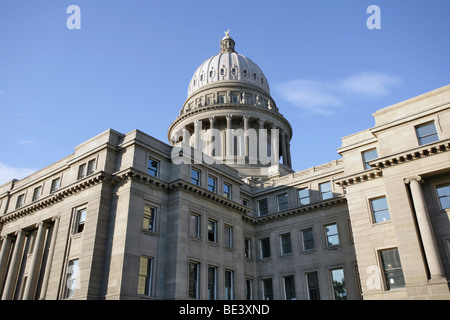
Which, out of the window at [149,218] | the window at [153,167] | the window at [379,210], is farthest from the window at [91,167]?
the window at [379,210]

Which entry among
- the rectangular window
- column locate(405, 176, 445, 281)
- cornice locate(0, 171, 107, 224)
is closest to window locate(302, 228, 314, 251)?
the rectangular window

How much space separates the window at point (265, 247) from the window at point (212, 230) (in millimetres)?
9475

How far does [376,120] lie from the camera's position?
1291 inches

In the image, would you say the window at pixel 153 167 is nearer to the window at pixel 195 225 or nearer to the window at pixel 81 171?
the window at pixel 195 225

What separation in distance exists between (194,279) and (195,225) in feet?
15.4

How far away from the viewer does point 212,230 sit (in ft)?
119

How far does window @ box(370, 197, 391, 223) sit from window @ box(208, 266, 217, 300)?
14.4 m

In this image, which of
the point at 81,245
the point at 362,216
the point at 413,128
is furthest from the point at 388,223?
the point at 81,245

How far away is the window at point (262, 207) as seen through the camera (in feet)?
150

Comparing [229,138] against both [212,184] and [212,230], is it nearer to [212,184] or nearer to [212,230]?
[212,184]

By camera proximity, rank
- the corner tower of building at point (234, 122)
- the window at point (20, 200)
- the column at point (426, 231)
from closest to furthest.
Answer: the column at point (426, 231) < the window at point (20, 200) < the corner tower of building at point (234, 122)

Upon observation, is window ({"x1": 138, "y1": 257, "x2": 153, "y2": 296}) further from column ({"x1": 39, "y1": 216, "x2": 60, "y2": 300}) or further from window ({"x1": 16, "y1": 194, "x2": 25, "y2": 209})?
window ({"x1": 16, "y1": 194, "x2": 25, "y2": 209})

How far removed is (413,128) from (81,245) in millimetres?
27521
